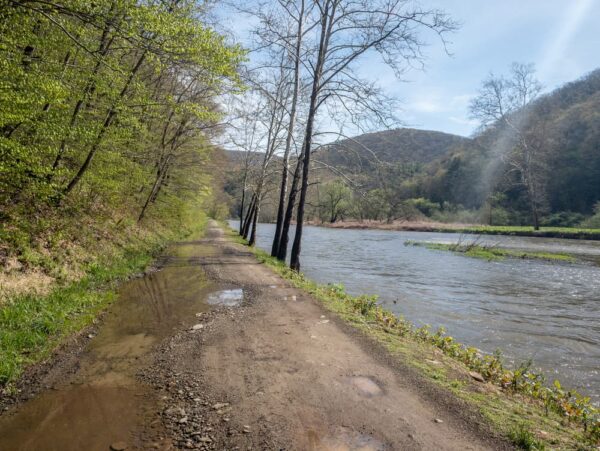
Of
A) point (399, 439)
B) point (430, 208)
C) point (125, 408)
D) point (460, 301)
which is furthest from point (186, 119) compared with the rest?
point (430, 208)

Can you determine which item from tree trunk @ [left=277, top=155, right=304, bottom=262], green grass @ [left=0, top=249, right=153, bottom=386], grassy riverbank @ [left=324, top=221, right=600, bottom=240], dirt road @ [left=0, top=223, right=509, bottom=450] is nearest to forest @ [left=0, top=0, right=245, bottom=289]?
green grass @ [left=0, top=249, right=153, bottom=386]

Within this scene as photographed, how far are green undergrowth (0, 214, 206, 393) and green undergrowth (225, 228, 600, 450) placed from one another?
4986 millimetres

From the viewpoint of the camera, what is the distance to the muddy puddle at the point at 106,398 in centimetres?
335

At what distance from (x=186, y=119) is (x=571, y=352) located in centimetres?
1765

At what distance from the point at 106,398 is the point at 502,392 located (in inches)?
197

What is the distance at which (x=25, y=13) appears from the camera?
6070 mm

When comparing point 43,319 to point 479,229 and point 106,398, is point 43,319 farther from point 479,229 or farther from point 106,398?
point 479,229

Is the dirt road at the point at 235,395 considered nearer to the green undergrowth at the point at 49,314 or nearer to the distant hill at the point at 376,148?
the green undergrowth at the point at 49,314

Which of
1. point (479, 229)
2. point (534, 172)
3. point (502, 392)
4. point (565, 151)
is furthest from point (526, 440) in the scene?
point (565, 151)

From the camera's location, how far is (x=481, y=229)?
46781mm

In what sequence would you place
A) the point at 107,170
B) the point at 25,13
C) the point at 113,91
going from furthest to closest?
1. the point at 107,170
2. the point at 113,91
3. the point at 25,13

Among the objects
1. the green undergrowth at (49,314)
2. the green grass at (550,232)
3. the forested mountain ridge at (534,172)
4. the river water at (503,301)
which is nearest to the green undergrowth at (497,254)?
the river water at (503,301)

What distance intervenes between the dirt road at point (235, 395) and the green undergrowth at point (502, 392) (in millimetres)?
296

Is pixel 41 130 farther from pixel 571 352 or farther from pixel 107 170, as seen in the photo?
pixel 571 352
